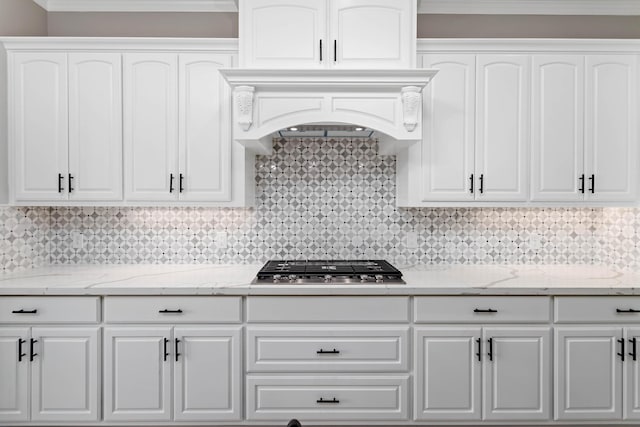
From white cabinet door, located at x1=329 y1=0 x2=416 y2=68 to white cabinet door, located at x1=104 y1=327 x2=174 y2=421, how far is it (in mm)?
1883

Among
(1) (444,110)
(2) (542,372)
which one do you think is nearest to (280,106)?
(1) (444,110)

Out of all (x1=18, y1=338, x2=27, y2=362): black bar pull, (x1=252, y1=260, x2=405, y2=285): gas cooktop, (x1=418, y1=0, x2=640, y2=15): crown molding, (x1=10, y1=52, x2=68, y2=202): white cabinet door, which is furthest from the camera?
(x1=418, y1=0, x2=640, y2=15): crown molding

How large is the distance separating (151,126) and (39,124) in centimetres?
68

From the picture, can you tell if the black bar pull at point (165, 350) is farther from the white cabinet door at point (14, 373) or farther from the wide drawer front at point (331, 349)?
the white cabinet door at point (14, 373)

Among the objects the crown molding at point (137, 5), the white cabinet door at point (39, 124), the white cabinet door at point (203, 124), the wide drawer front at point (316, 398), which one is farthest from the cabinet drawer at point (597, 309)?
the white cabinet door at point (39, 124)

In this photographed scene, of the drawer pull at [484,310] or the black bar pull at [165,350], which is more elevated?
the drawer pull at [484,310]

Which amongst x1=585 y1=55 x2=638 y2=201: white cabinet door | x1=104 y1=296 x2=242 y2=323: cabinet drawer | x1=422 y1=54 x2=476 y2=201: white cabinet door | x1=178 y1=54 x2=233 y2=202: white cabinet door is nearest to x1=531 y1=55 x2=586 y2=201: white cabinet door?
x1=585 y1=55 x2=638 y2=201: white cabinet door

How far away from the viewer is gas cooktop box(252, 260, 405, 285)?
2309 millimetres

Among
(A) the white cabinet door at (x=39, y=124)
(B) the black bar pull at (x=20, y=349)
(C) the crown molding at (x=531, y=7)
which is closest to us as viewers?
(B) the black bar pull at (x=20, y=349)

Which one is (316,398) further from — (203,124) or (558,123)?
(558,123)

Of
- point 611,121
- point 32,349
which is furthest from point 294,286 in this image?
point 611,121

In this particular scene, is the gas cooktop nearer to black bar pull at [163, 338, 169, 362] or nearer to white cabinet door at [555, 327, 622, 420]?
black bar pull at [163, 338, 169, 362]

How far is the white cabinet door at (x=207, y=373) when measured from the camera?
223cm

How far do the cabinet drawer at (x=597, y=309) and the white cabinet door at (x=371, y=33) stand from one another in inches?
63.5
